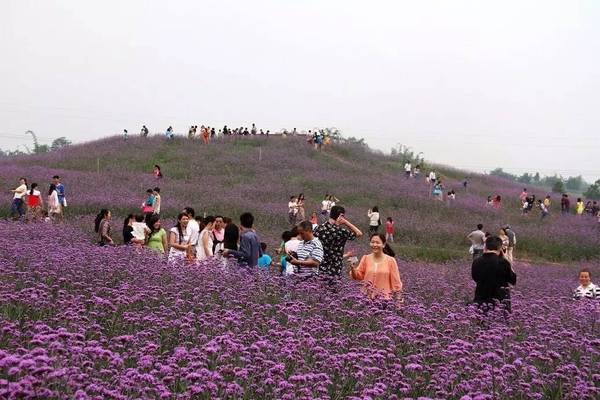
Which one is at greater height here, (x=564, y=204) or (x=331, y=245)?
(x=331, y=245)

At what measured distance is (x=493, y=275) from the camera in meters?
9.48

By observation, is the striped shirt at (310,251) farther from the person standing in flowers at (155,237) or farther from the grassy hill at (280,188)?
the grassy hill at (280,188)

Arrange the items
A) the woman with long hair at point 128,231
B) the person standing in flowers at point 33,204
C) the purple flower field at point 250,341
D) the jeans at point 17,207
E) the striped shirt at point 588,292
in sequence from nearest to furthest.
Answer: the purple flower field at point 250,341 < the striped shirt at point 588,292 < the woman with long hair at point 128,231 < the person standing in flowers at point 33,204 < the jeans at point 17,207

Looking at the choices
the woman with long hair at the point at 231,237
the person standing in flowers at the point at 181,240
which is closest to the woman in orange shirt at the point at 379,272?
→ the woman with long hair at the point at 231,237

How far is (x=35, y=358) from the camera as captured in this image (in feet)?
14.6

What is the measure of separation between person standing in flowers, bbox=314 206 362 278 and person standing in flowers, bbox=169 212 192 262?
3.13m

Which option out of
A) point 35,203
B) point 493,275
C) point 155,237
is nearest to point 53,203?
point 35,203

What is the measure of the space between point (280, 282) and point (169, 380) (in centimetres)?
482

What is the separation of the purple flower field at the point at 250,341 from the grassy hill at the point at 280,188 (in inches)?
429

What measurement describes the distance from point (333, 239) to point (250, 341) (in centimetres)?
331

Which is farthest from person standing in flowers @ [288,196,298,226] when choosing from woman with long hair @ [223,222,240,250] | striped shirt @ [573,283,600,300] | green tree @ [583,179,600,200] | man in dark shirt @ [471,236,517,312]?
green tree @ [583,179,600,200]

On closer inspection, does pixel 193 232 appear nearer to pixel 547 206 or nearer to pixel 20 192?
pixel 20 192

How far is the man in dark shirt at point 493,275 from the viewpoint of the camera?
937 centimetres

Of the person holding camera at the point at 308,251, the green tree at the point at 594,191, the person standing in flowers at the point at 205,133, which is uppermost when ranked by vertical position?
the person standing in flowers at the point at 205,133
